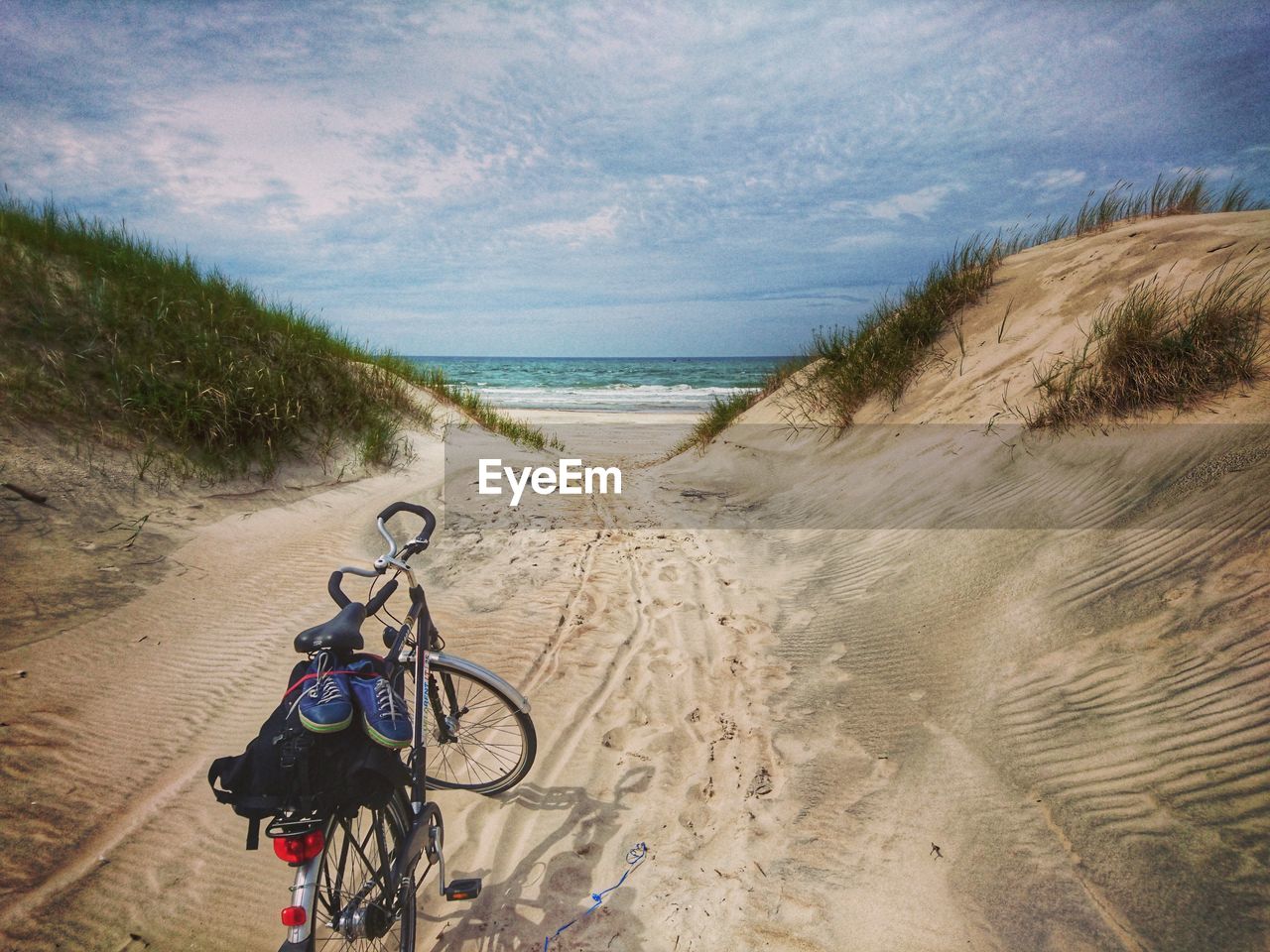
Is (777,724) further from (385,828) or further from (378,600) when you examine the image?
(378,600)

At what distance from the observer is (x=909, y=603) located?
15.2ft

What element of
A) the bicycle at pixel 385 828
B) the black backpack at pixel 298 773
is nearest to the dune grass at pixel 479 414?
the bicycle at pixel 385 828

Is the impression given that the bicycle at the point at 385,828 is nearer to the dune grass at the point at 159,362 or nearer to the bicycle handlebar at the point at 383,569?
the bicycle handlebar at the point at 383,569

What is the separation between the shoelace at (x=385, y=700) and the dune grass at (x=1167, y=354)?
219 inches

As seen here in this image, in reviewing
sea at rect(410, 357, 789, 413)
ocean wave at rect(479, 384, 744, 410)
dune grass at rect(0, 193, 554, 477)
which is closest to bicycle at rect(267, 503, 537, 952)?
dune grass at rect(0, 193, 554, 477)

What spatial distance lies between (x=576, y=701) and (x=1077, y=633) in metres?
3.08

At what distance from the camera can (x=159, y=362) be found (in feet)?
21.8

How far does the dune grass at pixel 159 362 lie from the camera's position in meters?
6.07

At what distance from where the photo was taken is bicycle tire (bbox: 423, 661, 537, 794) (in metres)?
2.98

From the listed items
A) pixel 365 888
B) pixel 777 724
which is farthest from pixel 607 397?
pixel 365 888

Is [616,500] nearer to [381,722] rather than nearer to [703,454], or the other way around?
[703,454]

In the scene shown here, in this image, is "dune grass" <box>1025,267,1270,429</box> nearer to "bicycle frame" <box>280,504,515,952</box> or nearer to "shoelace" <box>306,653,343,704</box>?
"bicycle frame" <box>280,504,515,952</box>

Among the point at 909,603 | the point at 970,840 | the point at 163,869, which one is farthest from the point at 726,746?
the point at 163,869

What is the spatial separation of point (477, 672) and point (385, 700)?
905mm
